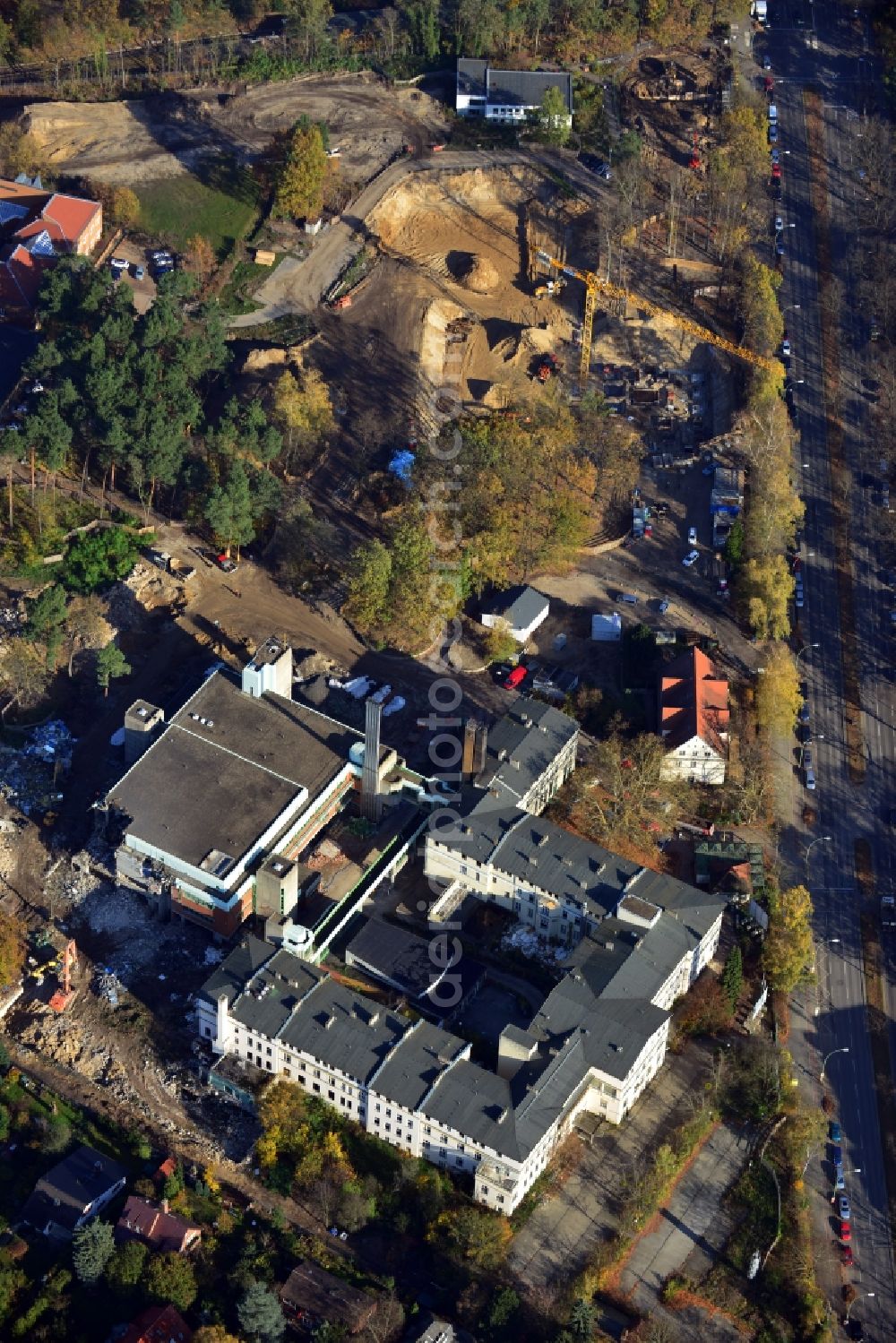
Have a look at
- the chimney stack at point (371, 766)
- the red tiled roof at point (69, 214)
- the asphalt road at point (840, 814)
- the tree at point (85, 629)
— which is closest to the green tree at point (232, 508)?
the tree at point (85, 629)

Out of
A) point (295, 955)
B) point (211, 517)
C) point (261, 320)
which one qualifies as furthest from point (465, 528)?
point (295, 955)

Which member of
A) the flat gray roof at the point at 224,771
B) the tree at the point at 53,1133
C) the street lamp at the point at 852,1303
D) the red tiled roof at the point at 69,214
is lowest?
the street lamp at the point at 852,1303

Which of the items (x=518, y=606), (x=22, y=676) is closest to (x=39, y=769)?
(x=22, y=676)

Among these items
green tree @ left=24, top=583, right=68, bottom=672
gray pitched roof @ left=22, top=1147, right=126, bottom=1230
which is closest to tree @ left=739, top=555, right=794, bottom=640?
green tree @ left=24, top=583, right=68, bottom=672

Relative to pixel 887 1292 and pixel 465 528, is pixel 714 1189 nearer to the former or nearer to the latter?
pixel 887 1292

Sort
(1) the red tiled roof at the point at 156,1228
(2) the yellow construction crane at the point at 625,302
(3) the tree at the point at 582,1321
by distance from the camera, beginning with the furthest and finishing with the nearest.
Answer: (2) the yellow construction crane at the point at 625,302 < (1) the red tiled roof at the point at 156,1228 < (3) the tree at the point at 582,1321

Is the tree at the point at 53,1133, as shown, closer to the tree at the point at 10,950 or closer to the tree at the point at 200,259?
Result: the tree at the point at 10,950
